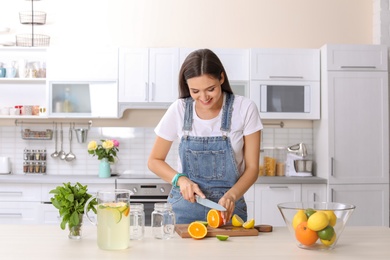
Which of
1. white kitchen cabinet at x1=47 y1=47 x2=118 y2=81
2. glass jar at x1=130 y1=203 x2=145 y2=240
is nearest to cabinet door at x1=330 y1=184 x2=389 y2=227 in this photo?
white kitchen cabinet at x1=47 y1=47 x2=118 y2=81

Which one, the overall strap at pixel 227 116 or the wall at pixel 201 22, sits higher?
the wall at pixel 201 22

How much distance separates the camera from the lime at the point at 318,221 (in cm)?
184

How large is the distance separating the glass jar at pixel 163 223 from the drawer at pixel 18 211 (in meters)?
2.76

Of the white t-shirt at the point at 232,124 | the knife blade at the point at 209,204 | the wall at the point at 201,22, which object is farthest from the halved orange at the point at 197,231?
the wall at the point at 201,22

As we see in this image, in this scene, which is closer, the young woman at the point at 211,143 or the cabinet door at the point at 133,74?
the young woman at the point at 211,143

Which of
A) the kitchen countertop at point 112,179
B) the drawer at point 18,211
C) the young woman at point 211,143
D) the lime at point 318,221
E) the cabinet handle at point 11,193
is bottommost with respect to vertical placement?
the drawer at point 18,211

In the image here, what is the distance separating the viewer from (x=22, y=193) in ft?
15.3

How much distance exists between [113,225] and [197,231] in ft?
1.14

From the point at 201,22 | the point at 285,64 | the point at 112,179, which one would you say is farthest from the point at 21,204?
the point at 285,64

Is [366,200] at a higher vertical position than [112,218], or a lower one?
lower

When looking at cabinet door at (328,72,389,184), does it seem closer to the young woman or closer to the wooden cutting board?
the young woman

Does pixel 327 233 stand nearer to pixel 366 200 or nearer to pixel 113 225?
pixel 113 225

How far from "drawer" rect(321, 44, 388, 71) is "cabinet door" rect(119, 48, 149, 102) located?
1.53m

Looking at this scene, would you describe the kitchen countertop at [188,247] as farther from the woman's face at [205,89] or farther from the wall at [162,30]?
the wall at [162,30]
